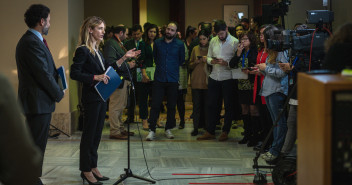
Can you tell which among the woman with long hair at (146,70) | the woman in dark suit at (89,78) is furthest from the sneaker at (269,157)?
the woman with long hair at (146,70)

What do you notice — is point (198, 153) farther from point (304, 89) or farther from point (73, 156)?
point (304, 89)

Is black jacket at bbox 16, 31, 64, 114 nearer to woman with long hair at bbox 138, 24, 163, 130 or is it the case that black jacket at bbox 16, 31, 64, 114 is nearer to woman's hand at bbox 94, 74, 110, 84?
woman's hand at bbox 94, 74, 110, 84

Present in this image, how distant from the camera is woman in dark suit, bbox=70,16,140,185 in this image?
3.95m

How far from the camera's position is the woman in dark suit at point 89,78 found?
3947 millimetres

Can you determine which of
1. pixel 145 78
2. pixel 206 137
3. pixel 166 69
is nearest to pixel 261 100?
pixel 206 137

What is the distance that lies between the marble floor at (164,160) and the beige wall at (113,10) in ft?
18.4

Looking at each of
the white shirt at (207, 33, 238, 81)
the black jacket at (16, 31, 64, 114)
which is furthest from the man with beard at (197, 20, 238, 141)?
the black jacket at (16, 31, 64, 114)

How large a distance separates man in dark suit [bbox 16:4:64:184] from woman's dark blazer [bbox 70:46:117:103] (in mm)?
328

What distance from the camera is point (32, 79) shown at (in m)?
3.59

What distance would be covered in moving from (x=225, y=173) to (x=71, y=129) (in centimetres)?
289

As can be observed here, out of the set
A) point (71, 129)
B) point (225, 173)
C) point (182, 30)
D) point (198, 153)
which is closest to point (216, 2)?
point (182, 30)

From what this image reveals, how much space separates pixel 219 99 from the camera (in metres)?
6.46

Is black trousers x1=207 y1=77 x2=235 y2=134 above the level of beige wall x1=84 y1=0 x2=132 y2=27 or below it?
below

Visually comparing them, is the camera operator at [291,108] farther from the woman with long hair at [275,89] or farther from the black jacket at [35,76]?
the black jacket at [35,76]
